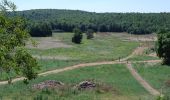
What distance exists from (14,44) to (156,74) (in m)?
40.1

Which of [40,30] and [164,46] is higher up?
[164,46]

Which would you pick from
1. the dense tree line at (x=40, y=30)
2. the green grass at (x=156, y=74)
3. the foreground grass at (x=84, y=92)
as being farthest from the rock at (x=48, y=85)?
the dense tree line at (x=40, y=30)

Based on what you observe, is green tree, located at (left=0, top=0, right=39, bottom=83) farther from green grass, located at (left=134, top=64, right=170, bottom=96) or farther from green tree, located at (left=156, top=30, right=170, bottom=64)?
green tree, located at (left=156, top=30, right=170, bottom=64)

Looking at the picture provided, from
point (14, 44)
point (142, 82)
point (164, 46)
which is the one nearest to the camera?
point (14, 44)

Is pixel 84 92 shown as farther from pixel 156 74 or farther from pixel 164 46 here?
pixel 164 46

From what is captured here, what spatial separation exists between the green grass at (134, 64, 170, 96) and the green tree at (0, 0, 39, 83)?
26791 millimetres

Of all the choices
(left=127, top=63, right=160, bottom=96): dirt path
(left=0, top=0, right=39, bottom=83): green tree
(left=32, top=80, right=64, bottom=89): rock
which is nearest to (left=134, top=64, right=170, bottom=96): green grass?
(left=127, top=63, right=160, bottom=96): dirt path

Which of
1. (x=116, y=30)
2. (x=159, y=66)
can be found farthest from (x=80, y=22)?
(x=159, y=66)

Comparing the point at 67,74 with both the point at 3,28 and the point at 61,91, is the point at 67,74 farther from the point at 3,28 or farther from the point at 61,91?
the point at 3,28

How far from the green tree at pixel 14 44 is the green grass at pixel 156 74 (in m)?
26.8

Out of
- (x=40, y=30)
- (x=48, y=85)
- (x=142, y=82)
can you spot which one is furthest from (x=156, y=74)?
(x=40, y=30)

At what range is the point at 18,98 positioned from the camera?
135 feet

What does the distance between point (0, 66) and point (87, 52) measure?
238 feet

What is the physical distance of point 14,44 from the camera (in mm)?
20719
